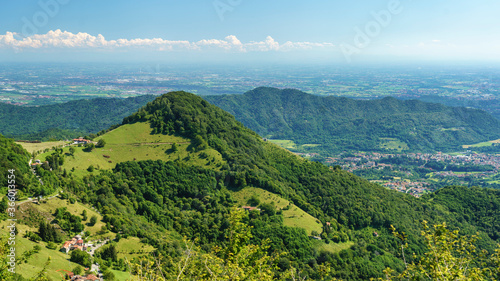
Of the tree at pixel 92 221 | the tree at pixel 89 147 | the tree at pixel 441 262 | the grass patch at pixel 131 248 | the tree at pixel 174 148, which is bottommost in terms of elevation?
the grass patch at pixel 131 248

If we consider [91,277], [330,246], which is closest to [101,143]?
[91,277]

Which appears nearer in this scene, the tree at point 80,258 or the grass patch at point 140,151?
the tree at point 80,258

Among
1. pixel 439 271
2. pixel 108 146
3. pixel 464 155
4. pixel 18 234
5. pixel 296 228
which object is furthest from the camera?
pixel 464 155

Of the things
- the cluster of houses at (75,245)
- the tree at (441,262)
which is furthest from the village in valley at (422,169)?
the tree at (441,262)

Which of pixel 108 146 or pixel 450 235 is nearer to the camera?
pixel 450 235

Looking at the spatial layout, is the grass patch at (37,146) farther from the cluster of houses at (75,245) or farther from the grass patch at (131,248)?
the grass patch at (131,248)

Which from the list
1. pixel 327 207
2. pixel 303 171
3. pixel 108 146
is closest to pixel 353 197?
pixel 327 207

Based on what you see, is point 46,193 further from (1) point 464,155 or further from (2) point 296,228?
(1) point 464,155
